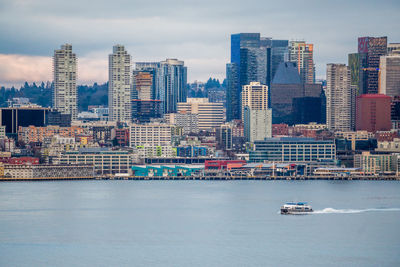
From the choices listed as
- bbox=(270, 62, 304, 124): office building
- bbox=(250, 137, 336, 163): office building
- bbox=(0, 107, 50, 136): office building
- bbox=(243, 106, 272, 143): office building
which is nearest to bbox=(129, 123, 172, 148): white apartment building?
bbox=(243, 106, 272, 143): office building

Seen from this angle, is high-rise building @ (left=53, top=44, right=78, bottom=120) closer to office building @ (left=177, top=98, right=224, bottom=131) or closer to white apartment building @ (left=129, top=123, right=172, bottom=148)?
office building @ (left=177, top=98, right=224, bottom=131)

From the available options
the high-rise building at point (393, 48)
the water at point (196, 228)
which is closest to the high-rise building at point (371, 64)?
the high-rise building at point (393, 48)

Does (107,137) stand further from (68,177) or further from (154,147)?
(68,177)

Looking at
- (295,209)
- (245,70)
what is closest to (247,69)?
(245,70)

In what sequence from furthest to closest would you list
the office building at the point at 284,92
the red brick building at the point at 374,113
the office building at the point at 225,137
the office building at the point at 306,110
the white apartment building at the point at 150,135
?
1. the office building at the point at 284,92
2. the office building at the point at 306,110
3. the red brick building at the point at 374,113
4. the office building at the point at 225,137
5. the white apartment building at the point at 150,135

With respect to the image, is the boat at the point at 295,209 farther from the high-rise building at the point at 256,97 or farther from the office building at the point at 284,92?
the office building at the point at 284,92

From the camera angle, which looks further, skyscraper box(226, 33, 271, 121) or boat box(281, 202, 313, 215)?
skyscraper box(226, 33, 271, 121)

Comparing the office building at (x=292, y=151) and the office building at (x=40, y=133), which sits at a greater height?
the office building at (x=40, y=133)
